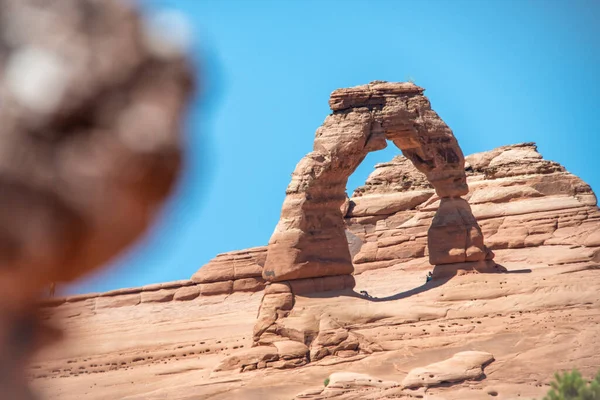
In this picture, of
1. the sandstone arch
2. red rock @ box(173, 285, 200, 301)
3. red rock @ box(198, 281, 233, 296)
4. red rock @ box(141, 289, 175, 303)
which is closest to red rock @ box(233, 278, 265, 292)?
red rock @ box(198, 281, 233, 296)

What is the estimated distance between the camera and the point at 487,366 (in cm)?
2233

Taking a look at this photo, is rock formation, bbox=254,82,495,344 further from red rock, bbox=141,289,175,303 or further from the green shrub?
red rock, bbox=141,289,175,303

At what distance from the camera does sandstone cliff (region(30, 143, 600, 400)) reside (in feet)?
73.7

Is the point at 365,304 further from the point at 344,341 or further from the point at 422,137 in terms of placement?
the point at 422,137

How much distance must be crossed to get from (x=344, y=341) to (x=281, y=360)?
1743mm

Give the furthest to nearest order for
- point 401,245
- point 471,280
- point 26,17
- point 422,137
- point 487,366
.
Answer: point 401,245, point 422,137, point 471,280, point 487,366, point 26,17

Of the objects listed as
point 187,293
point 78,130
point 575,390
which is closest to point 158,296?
point 187,293

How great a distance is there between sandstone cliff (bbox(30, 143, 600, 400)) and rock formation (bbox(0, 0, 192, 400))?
1451 centimetres

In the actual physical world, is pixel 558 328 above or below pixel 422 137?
below

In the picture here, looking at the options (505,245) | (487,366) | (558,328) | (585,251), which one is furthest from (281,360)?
(505,245)

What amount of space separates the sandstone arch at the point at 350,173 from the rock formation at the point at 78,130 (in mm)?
24337

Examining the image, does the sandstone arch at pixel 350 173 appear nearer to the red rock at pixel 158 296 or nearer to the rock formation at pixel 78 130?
the red rock at pixel 158 296

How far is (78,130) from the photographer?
148 cm

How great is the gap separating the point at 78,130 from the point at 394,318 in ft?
79.4
